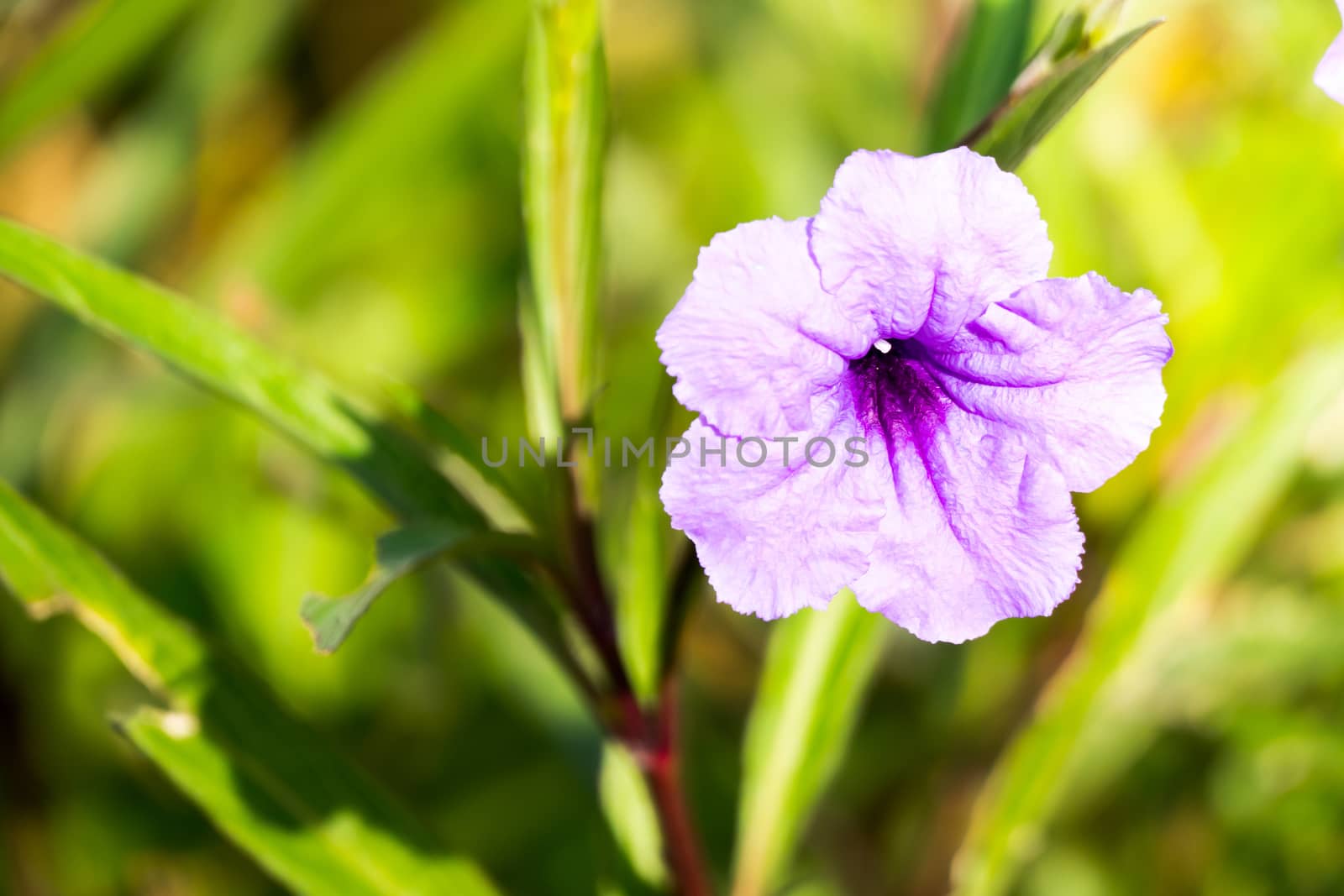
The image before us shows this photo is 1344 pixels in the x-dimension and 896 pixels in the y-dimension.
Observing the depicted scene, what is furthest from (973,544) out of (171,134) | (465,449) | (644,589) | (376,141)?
(171,134)

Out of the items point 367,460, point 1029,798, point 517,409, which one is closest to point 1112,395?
point 367,460

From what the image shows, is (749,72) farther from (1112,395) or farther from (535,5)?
(1112,395)

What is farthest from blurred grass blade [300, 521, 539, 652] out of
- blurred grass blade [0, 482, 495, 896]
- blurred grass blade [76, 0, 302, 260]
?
blurred grass blade [76, 0, 302, 260]

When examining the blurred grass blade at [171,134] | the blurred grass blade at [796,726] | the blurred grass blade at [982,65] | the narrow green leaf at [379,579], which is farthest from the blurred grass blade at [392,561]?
the blurred grass blade at [171,134]

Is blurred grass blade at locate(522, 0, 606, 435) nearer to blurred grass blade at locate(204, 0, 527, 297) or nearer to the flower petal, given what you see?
the flower petal

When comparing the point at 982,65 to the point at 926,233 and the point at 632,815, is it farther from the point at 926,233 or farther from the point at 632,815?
the point at 632,815
